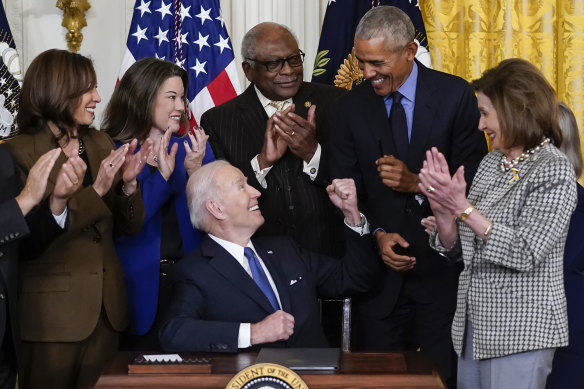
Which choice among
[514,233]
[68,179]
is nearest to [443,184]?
[514,233]

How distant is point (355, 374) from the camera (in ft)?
8.75

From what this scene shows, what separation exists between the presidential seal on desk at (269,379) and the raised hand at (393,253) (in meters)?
1.15

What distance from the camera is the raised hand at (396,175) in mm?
3576

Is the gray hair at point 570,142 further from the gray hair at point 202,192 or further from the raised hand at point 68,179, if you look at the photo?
the raised hand at point 68,179

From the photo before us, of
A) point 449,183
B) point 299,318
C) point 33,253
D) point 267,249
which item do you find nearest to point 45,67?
point 33,253

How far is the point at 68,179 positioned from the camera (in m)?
3.11

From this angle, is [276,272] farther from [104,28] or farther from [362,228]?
[104,28]

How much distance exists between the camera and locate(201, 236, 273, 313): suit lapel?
329 cm

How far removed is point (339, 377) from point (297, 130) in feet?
5.05

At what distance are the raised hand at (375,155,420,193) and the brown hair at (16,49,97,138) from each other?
3.79 feet

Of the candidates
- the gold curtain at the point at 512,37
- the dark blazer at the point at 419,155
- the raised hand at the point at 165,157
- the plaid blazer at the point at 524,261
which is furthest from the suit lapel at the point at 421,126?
the gold curtain at the point at 512,37

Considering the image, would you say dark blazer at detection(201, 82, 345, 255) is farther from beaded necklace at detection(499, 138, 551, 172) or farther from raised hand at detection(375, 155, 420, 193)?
beaded necklace at detection(499, 138, 551, 172)

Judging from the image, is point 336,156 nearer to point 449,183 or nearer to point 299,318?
point 299,318

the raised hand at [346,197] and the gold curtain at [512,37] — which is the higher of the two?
the gold curtain at [512,37]
